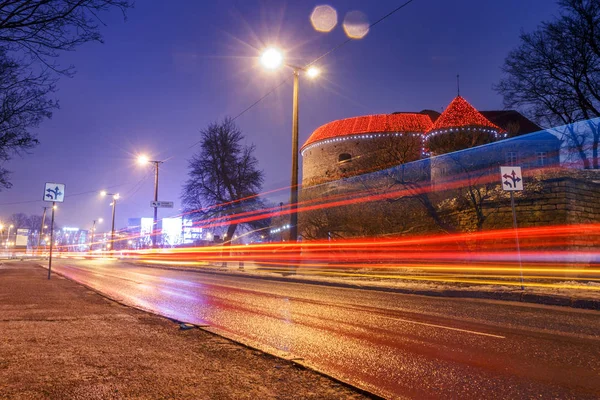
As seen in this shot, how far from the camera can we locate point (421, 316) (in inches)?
360

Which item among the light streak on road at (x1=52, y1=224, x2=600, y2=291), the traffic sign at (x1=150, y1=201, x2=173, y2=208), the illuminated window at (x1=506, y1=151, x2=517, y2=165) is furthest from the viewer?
the traffic sign at (x1=150, y1=201, x2=173, y2=208)

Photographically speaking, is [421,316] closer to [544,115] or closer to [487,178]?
[487,178]

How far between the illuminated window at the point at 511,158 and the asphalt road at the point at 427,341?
20780 mm

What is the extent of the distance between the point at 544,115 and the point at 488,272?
1576 centimetres

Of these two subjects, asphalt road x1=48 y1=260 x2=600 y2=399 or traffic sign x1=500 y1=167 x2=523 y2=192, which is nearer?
asphalt road x1=48 y1=260 x2=600 y2=399

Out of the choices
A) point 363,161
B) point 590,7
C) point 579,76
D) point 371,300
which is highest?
point 590,7

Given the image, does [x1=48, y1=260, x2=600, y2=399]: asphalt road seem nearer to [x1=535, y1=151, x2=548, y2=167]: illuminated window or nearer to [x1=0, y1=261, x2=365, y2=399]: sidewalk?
[x1=0, y1=261, x2=365, y2=399]: sidewalk

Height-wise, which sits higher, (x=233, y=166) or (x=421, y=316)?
(x=233, y=166)

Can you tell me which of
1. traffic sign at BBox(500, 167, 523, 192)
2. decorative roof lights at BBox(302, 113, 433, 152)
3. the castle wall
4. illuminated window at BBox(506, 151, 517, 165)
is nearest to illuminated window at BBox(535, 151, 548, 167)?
illuminated window at BBox(506, 151, 517, 165)

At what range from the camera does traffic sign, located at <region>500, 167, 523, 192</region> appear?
14078mm

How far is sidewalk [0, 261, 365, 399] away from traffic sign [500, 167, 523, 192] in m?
11.2

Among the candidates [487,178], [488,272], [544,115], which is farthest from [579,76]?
[488,272]

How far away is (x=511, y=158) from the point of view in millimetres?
30641

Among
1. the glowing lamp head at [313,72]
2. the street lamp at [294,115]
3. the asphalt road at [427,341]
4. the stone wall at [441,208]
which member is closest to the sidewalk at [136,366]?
the asphalt road at [427,341]
